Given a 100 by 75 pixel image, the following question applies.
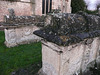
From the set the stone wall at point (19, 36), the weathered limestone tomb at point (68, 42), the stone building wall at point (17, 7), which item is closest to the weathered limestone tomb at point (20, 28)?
the stone wall at point (19, 36)

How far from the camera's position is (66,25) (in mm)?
1972

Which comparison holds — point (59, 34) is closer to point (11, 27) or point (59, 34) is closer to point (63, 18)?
point (63, 18)

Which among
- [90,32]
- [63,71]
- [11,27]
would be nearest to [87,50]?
[90,32]

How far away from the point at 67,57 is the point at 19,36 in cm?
448

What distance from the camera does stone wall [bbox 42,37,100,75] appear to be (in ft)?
6.69

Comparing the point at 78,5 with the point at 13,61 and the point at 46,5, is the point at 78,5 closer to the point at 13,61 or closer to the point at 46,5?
the point at 46,5

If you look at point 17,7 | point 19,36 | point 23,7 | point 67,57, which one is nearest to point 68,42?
point 67,57

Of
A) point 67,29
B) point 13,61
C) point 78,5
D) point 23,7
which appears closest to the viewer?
point 67,29

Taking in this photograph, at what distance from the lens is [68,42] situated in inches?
71.1

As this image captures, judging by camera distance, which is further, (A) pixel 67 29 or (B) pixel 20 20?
(B) pixel 20 20

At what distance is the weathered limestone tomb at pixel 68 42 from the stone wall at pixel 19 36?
372 cm

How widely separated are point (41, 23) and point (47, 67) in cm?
445

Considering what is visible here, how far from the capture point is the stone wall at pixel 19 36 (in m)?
5.51

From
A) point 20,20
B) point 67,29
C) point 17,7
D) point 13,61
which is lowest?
point 13,61
